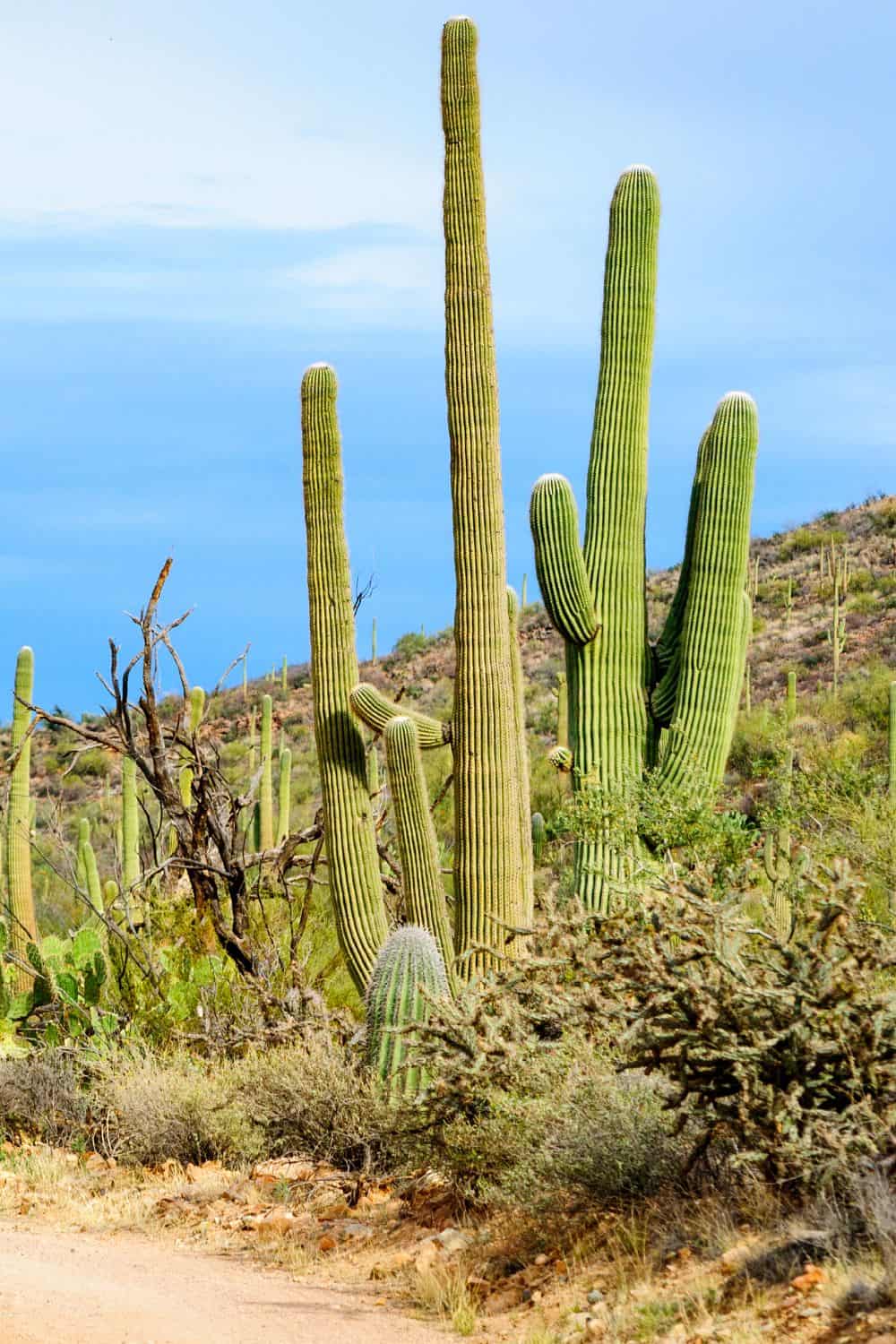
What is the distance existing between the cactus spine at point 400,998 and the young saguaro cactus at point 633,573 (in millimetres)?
3531

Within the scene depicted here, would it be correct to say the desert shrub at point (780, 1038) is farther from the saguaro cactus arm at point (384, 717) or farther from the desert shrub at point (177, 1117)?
the saguaro cactus arm at point (384, 717)

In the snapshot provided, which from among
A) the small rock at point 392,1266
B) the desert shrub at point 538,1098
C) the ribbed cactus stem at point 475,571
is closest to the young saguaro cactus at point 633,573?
the ribbed cactus stem at point 475,571

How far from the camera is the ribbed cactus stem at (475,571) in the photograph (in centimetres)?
1017

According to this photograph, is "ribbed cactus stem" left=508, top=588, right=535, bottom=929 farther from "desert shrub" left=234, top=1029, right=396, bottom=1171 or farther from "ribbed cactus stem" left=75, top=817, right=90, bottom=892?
"ribbed cactus stem" left=75, top=817, right=90, bottom=892

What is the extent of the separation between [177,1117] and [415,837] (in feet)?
7.59

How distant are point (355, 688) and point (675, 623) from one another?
314 cm

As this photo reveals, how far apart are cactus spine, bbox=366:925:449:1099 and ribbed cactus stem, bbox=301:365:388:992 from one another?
1881 millimetres

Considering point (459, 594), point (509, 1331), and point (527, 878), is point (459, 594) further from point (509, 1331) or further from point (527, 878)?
point (509, 1331)

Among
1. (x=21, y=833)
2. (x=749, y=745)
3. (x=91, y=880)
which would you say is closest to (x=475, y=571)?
(x=91, y=880)

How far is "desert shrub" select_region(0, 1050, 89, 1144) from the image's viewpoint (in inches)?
402

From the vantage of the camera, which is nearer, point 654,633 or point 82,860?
point 82,860

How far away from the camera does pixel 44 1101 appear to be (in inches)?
409

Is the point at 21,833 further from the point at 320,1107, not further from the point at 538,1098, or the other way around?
the point at 538,1098

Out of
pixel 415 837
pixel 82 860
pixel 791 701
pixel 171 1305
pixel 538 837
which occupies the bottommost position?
pixel 171 1305
